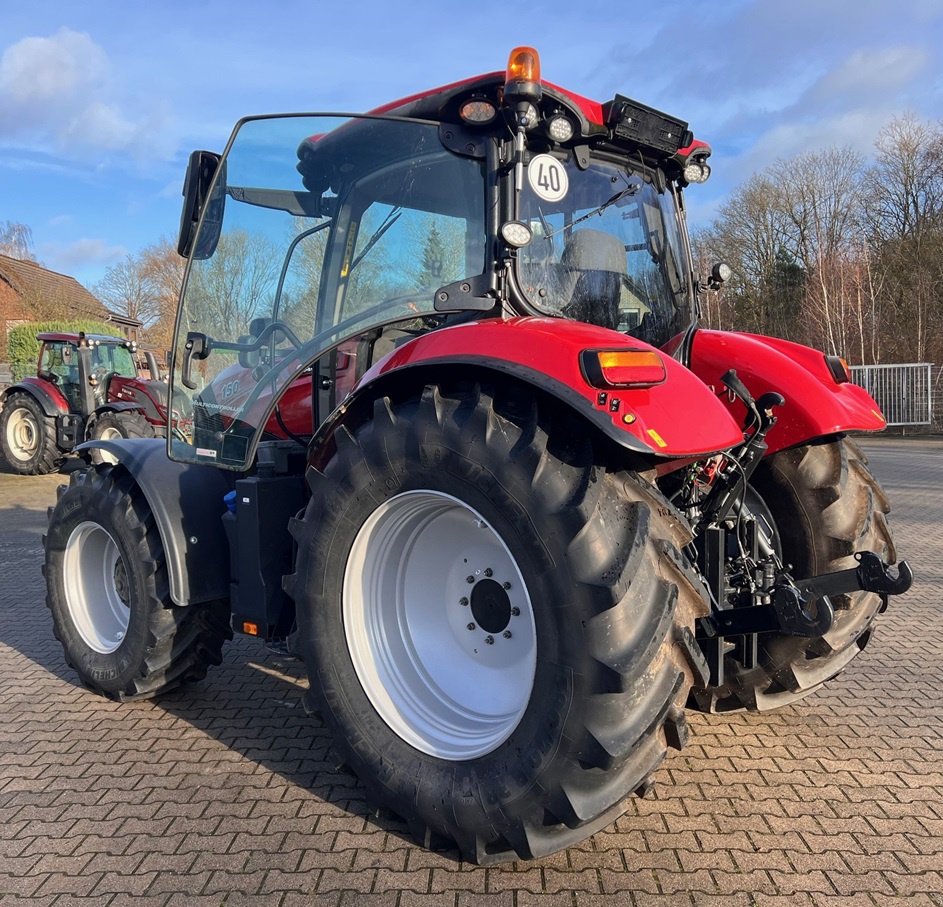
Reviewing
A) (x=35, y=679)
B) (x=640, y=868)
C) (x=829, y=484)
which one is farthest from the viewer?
(x=35, y=679)

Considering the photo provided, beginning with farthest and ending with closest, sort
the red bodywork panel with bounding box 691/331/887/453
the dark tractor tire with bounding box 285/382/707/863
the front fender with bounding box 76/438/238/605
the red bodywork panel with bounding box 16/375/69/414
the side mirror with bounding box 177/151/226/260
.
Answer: the red bodywork panel with bounding box 16/375/69/414 → the front fender with bounding box 76/438/238/605 → the side mirror with bounding box 177/151/226/260 → the red bodywork panel with bounding box 691/331/887/453 → the dark tractor tire with bounding box 285/382/707/863

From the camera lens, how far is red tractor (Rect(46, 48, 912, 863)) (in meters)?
2.27

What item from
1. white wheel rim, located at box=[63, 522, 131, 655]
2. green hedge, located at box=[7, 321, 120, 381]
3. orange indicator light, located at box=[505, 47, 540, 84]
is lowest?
white wheel rim, located at box=[63, 522, 131, 655]

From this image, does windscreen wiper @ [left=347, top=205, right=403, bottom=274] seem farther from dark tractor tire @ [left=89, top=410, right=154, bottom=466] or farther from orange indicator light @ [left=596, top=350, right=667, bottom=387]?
dark tractor tire @ [left=89, top=410, right=154, bottom=466]

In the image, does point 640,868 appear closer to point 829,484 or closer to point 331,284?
point 829,484

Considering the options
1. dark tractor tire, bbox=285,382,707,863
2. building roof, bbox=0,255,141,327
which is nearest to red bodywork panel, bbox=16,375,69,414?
dark tractor tire, bbox=285,382,707,863

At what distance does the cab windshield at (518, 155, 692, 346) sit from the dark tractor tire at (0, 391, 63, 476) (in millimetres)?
12925

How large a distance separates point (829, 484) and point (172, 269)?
136ft

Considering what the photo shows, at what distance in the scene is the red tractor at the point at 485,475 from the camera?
2.27 metres

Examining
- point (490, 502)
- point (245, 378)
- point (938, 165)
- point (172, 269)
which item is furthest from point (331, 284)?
point (172, 269)

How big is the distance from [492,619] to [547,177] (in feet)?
5.09

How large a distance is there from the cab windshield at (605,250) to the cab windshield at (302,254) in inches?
8.6

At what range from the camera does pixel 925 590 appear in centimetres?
578

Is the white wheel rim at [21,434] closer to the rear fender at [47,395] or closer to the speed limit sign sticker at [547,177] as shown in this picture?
the rear fender at [47,395]
